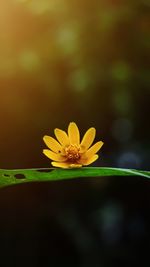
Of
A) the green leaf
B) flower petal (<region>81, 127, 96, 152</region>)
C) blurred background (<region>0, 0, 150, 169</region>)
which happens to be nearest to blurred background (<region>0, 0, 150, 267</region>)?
blurred background (<region>0, 0, 150, 169</region>)

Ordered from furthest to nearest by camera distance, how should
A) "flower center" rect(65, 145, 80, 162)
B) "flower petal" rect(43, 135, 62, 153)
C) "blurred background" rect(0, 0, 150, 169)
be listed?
"blurred background" rect(0, 0, 150, 169) < "flower petal" rect(43, 135, 62, 153) < "flower center" rect(65, 145, 80, 162)

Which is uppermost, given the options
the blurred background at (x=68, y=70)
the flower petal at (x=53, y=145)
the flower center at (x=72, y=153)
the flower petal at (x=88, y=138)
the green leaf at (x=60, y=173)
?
the blurred background at (x=68, y=70)

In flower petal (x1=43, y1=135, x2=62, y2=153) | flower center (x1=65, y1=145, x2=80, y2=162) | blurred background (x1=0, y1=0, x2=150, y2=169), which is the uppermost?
blurred background (x1=0, y1=0, x2=150, y2=169)

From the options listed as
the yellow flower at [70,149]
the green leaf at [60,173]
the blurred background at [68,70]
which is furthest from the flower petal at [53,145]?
the blurred background at [68,70]

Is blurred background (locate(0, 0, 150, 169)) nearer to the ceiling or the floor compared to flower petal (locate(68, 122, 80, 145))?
nearer to the ceiling

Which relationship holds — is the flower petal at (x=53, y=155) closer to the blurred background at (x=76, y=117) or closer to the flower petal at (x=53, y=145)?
the flower petal at (x=53, y=145)

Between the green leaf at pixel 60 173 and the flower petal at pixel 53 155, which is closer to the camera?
the green leaf at pixel 60 173

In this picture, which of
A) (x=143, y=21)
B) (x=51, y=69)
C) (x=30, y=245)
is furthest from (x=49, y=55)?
(x=30, y=245)

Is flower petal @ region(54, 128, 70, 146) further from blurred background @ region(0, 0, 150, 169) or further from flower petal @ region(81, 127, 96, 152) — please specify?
blurred background @ region(0, 0, 150, 169)
